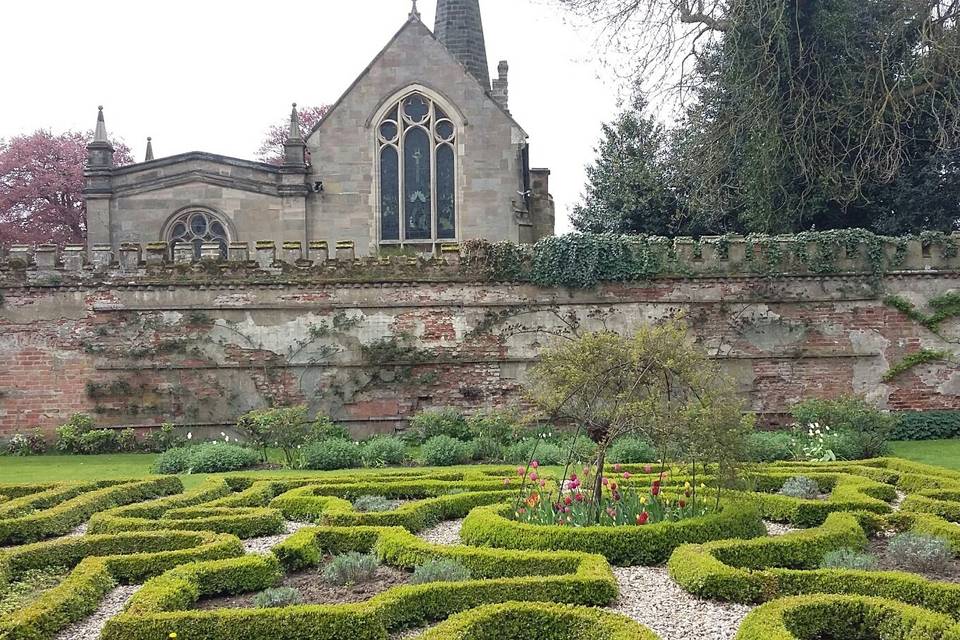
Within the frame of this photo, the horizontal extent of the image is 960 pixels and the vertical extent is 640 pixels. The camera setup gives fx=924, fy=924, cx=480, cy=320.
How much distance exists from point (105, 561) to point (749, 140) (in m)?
18.6

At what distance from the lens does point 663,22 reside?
22516 mm

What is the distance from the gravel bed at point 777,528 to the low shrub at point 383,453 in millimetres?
7666

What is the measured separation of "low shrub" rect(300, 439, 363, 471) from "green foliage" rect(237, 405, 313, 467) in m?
0.48

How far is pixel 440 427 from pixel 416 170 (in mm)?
10819

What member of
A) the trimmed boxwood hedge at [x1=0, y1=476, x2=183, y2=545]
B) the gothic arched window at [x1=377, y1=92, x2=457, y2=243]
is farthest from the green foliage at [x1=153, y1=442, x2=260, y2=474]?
the gothic arched window at [x1=377, y1=92, x2=457, y2=243]

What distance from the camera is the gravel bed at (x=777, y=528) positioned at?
1008cm

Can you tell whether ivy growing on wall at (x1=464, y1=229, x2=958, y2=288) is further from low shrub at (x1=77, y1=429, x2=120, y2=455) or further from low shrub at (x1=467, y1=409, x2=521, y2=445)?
low shrub at (x1=77, y1=429, x2=120, y2=455)

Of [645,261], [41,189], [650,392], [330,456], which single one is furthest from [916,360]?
[41,189]

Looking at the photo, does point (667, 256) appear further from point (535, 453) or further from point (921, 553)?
point (921, 553)

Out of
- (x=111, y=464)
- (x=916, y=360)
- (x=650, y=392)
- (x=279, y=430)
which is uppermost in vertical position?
(x=650, y=392)

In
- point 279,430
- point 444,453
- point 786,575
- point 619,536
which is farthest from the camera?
point 279,430

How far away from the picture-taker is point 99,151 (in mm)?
26047

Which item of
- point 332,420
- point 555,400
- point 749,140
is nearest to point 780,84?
point 749,140

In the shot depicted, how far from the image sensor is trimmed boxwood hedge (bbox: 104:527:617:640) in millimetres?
6695
